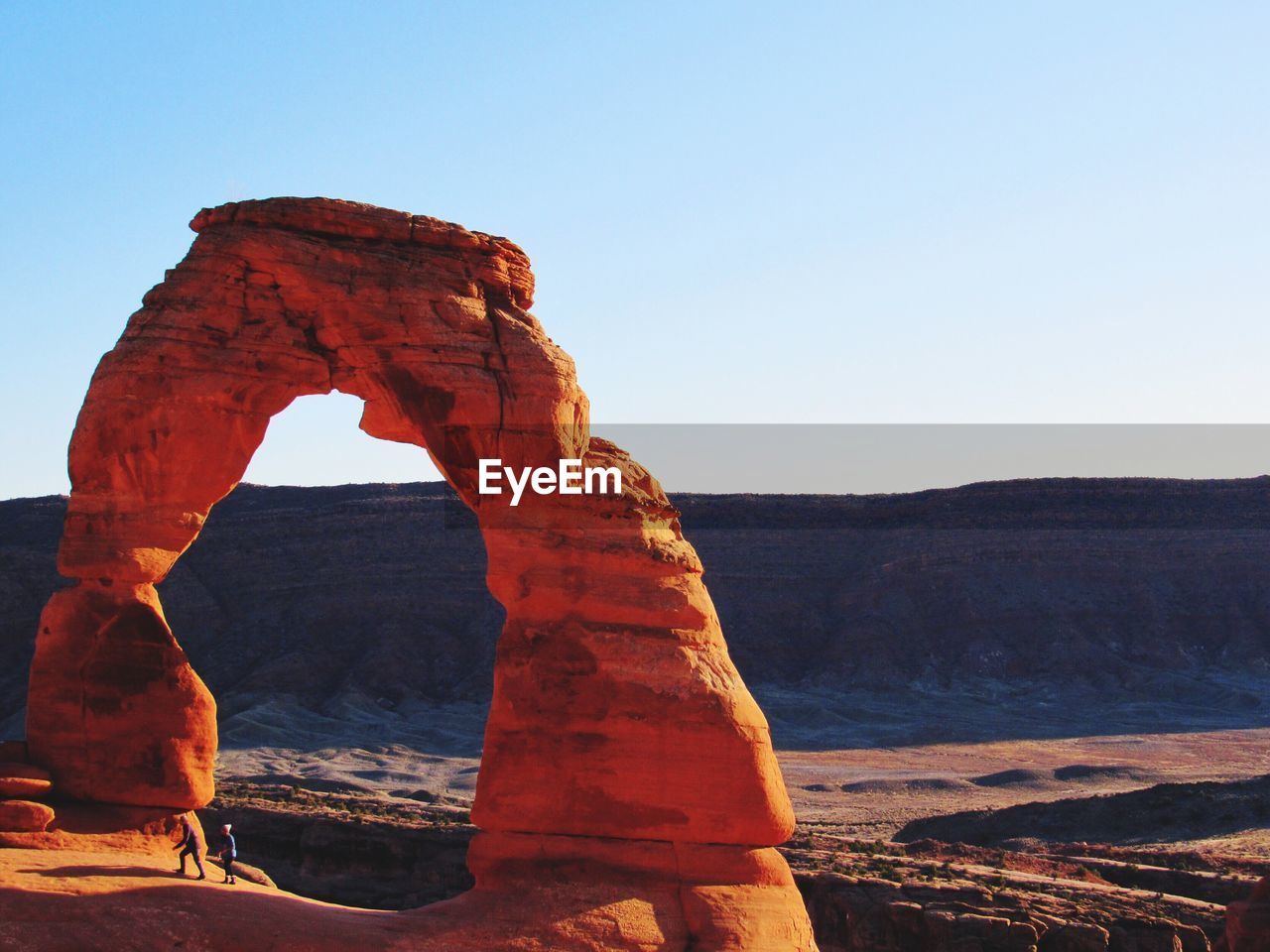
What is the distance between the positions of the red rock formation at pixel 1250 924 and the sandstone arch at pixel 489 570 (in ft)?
18.0

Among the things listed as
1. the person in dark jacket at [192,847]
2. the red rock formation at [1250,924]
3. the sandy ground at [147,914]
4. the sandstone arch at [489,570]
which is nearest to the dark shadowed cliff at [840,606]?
the red rock formation at [1250,924]

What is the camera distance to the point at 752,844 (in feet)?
50.2

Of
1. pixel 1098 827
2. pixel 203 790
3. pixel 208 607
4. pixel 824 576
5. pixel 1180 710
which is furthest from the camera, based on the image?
pixel 824 576

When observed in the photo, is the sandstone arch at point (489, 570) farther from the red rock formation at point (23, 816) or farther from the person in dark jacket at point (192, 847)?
the red rock formation at point (23, 816)

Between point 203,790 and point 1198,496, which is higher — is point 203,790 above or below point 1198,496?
below

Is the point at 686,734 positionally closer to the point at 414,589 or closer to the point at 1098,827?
the point at 1098,827

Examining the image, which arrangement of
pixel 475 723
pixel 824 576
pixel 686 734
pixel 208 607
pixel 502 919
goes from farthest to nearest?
1. pixel 824 576
2. pixel 208 607
3. pixel 475 723
4. pixel 686 734
5. pixel 502 919

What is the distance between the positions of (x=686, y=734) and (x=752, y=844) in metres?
1.32

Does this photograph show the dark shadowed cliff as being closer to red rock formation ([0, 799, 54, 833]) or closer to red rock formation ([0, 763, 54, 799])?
red rock formation ([0, 763, 54, 799])

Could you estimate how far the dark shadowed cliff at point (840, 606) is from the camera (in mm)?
65688

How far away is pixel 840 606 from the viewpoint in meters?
77.9

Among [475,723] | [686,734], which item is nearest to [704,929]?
[686,734]

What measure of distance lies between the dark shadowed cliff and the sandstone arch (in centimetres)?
4338

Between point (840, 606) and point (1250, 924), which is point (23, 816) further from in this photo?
point (840, 606)
